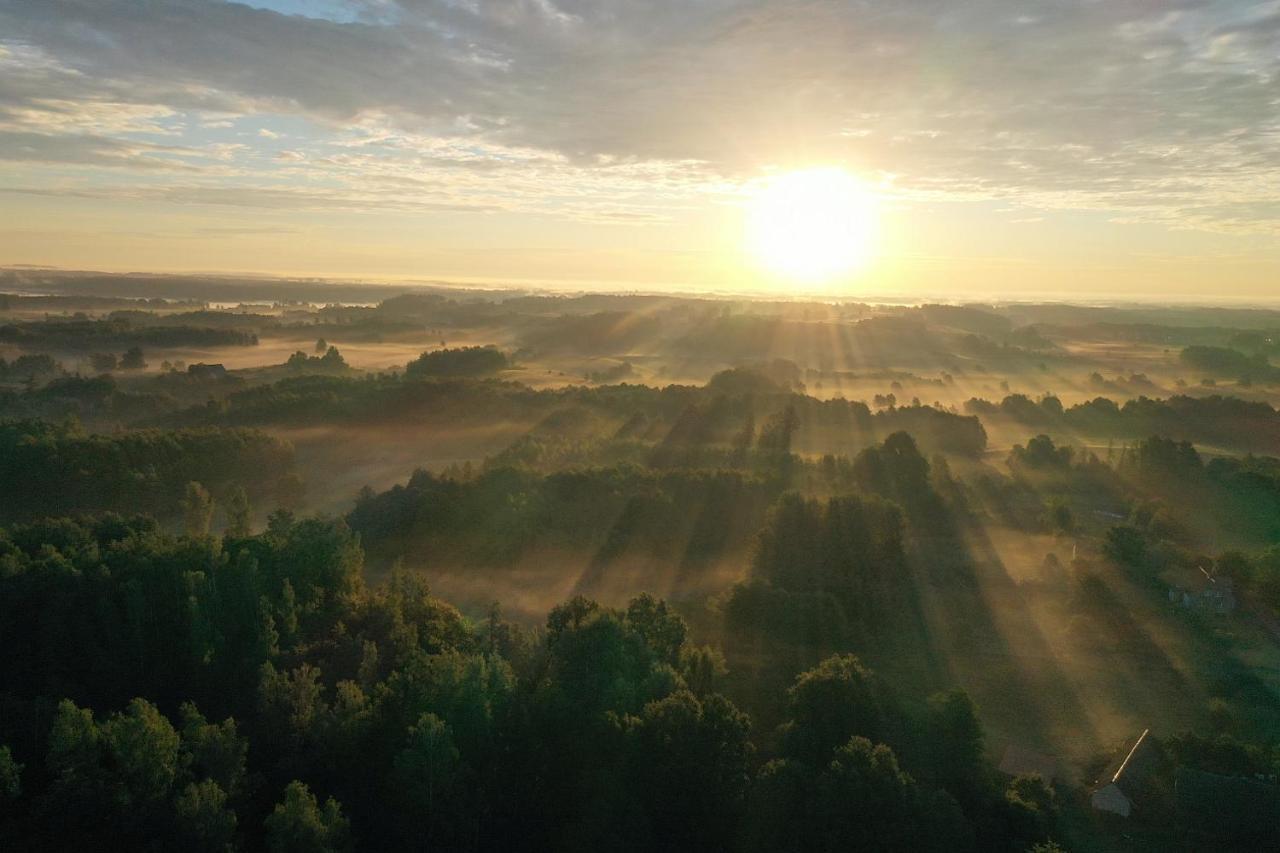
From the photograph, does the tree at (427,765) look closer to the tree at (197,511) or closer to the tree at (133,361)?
the tree at (197,511)

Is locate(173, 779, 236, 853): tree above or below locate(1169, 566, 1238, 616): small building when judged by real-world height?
above

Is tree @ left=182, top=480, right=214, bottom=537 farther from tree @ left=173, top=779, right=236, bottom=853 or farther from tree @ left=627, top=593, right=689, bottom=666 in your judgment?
tree @ left=173, top=779, right=236, bottom=853

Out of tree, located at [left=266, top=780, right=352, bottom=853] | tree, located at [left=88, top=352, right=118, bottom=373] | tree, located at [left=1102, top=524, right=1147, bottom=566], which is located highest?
tree, located at [left=88, top=352, right=118, bottom=373]

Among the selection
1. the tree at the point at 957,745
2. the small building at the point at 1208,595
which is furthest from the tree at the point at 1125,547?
the tree at the point at 957,745

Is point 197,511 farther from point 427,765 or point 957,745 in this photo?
point 957,745

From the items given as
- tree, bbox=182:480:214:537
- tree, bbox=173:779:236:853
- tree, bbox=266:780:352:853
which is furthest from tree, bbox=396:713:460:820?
tree, bbox=182:480:214:537

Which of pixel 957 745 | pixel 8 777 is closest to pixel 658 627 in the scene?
pixel 957 745
